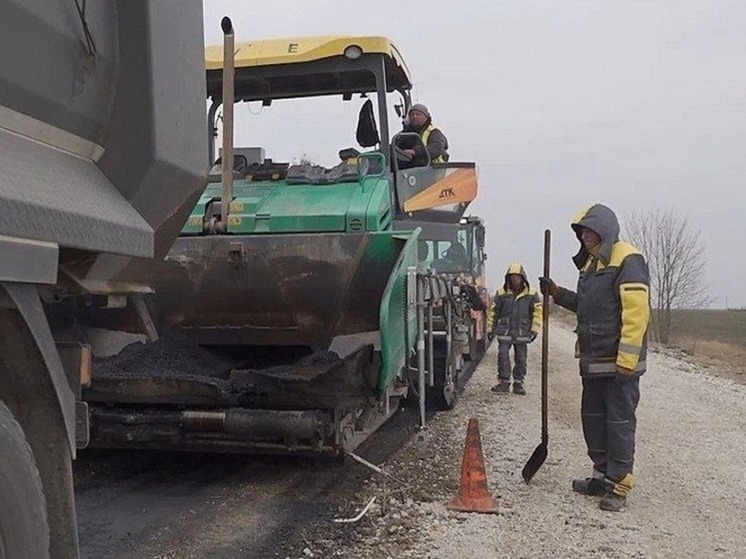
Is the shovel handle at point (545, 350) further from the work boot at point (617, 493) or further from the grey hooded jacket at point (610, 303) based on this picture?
the work boot at point (617, 493)

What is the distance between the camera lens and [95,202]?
2035mm

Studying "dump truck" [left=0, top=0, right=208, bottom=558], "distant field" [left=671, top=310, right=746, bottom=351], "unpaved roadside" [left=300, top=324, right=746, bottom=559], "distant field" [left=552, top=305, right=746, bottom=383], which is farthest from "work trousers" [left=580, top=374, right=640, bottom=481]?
"distant field" [left=671, top=310, right=746, bottom=351]

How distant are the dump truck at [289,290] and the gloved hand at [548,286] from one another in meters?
0.78

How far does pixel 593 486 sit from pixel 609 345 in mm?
939

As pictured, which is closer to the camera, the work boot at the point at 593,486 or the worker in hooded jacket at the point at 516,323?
the work boot at the point at 593,486

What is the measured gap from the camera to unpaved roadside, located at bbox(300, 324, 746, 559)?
4.11 m

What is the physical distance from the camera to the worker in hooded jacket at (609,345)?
482 centimetres

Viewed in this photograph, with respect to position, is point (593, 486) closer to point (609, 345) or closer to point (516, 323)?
point (609, 345)

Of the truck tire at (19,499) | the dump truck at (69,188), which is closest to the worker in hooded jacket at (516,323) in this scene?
the dump truck at (69,188)

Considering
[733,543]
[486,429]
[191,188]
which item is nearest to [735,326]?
[486,429]

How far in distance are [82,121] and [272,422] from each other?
8.75 feet

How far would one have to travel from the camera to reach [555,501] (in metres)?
4.95


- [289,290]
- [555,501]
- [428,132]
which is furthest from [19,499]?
[428,132]

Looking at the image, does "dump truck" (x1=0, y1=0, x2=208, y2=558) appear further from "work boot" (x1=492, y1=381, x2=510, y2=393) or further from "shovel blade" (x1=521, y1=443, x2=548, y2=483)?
"work boot" (x1=492, y1=381, x2=510, y2=393)
